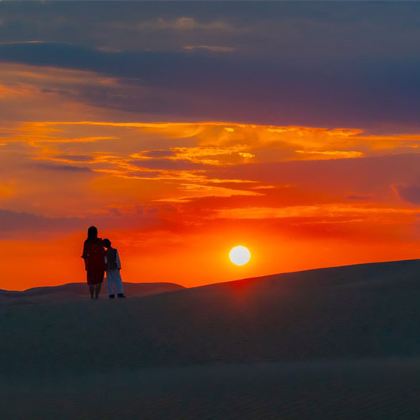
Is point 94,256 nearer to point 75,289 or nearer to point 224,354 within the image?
point 224,354

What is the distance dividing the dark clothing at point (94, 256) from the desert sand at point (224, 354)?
1284 millimetres

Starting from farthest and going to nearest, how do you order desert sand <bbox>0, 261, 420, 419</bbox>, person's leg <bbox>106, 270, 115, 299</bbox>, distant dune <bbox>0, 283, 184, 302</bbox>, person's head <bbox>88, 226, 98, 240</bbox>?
distant dune <bbox>0, 283, 184, 302</bbox> < person's leg <bbox>106, 270, 115, 299</bbox> < person's head <bbox>88, 226, 98, 240</bbox> < desert sand <bbox>0, 261, 420, 419</bbox>

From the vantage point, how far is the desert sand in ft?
55.7

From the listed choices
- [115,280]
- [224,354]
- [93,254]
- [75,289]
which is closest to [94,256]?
[93,254]

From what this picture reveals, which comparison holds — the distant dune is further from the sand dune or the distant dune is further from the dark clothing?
the dark clothing

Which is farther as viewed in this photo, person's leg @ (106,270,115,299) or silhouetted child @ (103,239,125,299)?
person's leg @ (106,270,115,299)

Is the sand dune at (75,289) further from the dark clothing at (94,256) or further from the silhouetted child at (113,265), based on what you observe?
the dark clothing at (94,256)

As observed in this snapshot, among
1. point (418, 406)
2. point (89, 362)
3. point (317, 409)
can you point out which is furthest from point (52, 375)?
point (418, 406)

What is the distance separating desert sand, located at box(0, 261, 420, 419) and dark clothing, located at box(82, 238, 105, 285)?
1284mm

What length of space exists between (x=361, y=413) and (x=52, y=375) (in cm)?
763

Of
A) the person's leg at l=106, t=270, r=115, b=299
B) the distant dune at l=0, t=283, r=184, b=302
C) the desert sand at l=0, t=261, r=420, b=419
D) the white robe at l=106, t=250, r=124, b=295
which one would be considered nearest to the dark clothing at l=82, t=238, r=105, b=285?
the white robe at l=106, t=250, r=124, b=295

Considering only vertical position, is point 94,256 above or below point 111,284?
above

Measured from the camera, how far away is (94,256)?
26.0m

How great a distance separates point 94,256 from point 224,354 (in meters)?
5.89
